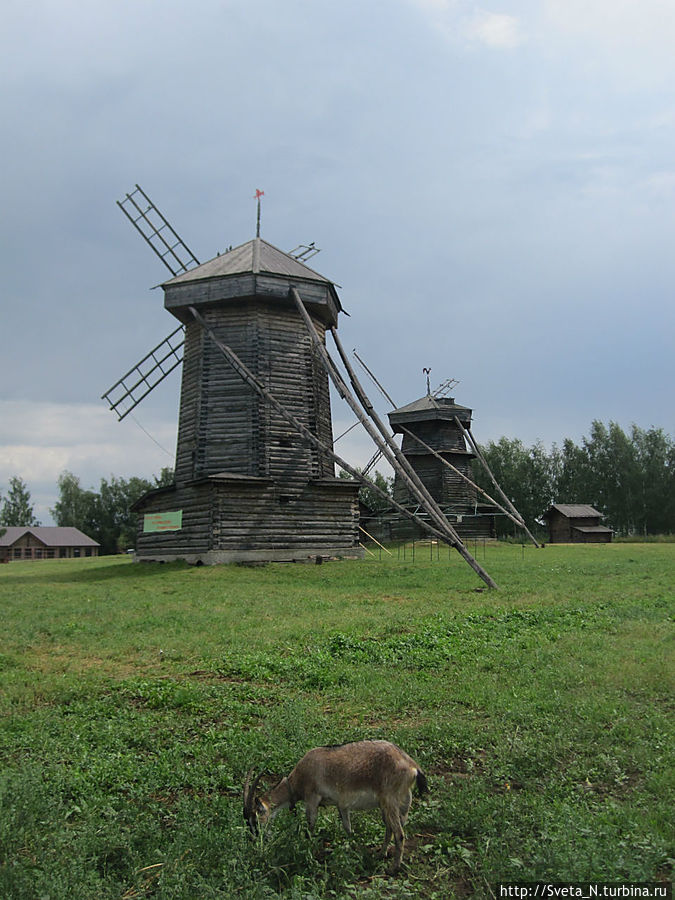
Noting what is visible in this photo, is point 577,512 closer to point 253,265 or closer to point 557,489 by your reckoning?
point 557,489

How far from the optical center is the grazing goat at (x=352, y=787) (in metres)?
4.39

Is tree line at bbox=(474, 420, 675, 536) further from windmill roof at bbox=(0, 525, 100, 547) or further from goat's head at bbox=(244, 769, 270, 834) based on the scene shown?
goat's head at bbox=(244, 769, 270, 834)

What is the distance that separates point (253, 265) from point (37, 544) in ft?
190

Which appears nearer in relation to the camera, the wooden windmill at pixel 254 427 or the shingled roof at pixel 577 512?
the wooden windmill at pixel 254 427

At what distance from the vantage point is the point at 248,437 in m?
26.9

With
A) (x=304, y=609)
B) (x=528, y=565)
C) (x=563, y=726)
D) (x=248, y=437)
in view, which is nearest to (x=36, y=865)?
(x=563, y=726)

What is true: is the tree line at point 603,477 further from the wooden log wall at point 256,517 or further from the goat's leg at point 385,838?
the goat's leg at point 385,838

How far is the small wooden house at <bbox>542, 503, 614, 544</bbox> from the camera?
54906mm

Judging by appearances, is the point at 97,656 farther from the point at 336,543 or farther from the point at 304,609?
the point at 336,543

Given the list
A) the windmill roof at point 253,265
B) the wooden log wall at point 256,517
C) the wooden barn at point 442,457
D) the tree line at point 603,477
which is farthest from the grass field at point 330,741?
the tree line at point 603,477

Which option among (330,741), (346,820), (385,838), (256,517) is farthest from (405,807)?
(256,517)

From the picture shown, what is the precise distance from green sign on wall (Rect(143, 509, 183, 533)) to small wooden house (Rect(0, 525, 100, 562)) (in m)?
49.7

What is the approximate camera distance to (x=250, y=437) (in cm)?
2683

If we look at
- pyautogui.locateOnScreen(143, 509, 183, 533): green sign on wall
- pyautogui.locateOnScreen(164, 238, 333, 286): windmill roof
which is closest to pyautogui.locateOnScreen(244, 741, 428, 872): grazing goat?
pyautogui.locateOnScreen(143, 509, 183, 533): green sign on wall
